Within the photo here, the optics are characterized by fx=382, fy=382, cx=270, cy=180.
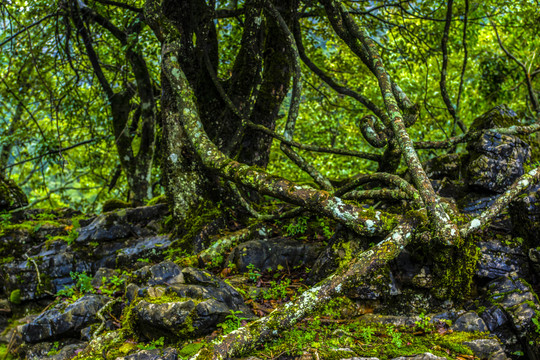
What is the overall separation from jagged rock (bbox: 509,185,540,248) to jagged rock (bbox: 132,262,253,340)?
11.8 ft

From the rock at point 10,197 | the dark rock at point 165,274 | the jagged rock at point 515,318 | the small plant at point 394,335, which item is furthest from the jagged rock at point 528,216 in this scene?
the rock at point 10,197

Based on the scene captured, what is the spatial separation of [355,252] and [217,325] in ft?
5.84

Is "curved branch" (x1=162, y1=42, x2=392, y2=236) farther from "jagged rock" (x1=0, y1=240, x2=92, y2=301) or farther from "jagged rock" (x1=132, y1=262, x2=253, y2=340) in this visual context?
"jagged rock" (x1=0, y1=240, x2=92, y2=301)

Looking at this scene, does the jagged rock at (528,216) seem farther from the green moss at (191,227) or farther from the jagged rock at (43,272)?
the jagged rock at (43,272)

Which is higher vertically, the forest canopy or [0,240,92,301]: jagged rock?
the forest canopy

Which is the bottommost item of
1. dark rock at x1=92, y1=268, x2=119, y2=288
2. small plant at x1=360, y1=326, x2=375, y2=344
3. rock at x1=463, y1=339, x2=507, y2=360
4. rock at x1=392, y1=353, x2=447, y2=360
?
rock at x1=463, y1=339, x2=507, y2=360

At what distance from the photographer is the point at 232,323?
12.7ft

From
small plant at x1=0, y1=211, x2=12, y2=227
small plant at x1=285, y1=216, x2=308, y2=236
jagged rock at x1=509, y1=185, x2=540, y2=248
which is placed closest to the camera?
jagged rock at x1=509, y1=185, x2=540, y2=248

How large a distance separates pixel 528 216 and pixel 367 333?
2799mm

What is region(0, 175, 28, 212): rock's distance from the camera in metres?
8.69

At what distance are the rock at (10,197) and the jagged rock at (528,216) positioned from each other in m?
9.80

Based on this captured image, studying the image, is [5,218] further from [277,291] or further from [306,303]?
[306,303]

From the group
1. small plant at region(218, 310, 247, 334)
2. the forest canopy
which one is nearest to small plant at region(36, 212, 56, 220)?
the forest canopy

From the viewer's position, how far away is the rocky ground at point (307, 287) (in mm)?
3667
